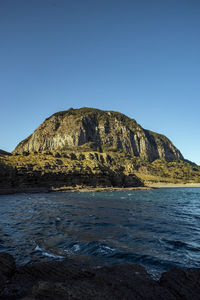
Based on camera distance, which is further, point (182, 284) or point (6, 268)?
point (6, 268)

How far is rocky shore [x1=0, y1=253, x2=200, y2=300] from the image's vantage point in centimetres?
533

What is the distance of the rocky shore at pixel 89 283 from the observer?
5.33m

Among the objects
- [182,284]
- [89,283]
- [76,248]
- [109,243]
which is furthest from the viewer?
[109,243]

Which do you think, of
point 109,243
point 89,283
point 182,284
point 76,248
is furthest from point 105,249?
point 182,284

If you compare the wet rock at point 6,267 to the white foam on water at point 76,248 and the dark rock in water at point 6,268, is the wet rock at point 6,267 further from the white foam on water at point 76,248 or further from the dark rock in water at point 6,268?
the white foam on water at point 76,248

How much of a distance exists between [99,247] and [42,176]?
7723 centimetres

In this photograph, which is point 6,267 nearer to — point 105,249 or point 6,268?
point 6,268

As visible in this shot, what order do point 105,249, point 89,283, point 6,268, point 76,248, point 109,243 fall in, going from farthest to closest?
point 109,243
point 76,248
point 105,249
point 6,268
point 89,283

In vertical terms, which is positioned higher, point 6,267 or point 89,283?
point 89,283

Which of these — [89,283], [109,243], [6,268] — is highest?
[89,283]

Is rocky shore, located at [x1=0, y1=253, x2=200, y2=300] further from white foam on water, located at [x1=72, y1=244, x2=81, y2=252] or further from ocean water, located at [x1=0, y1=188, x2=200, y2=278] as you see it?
white foam on water, located at [x1=72, y1=244, x2=81, y2=252]

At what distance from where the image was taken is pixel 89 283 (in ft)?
20.1

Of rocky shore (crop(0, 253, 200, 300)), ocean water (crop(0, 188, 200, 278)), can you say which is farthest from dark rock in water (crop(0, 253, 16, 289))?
ocean water (crop(0, 188, 200, 278))

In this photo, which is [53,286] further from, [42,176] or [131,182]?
[131,182]
